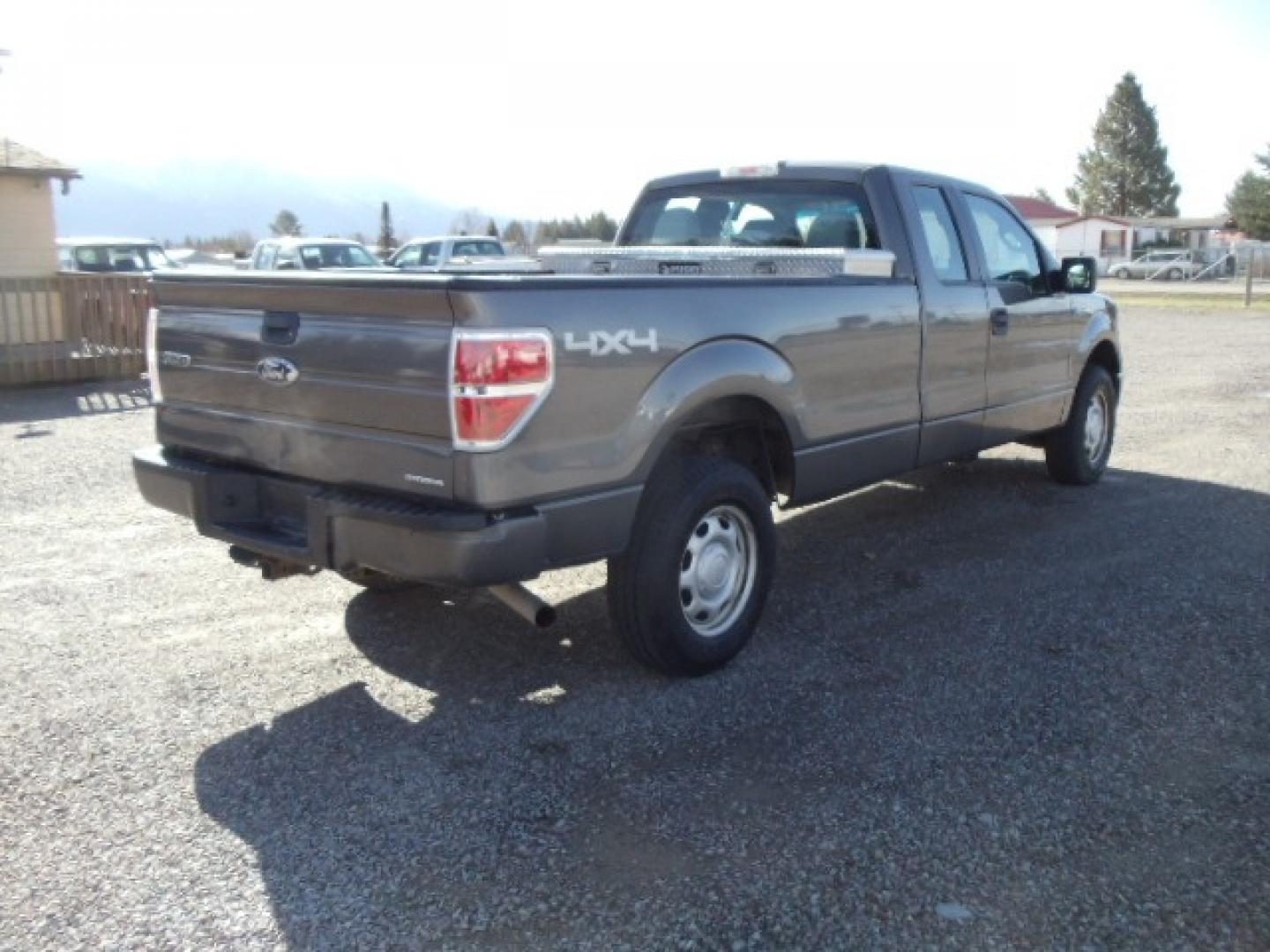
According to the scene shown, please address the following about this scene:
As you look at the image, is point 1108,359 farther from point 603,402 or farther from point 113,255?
point 113,255

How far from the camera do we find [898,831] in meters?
3.45

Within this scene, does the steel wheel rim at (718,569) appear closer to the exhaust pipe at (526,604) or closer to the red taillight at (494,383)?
the exhaust pipe at (526,604)

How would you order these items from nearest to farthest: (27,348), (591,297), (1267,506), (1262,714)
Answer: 1. (591,297)
2. (1262,714)
3. (1267,506)
4. (27,348)

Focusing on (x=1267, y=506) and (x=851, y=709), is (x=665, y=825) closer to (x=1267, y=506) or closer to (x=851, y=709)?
(x=851, y=709)

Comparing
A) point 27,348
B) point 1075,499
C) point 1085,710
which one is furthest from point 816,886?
point 27,348

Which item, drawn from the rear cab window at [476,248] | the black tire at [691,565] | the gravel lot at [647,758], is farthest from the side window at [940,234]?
the rear cab window at [476,248]

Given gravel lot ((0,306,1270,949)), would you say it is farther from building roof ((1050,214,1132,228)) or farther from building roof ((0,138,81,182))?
building roof ((1050,214,1132,228))

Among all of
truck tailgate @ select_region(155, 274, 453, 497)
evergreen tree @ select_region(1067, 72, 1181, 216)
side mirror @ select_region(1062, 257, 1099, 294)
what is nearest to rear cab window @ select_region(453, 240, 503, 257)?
side mirror @ select_region(1062, 257, 1099, 294)

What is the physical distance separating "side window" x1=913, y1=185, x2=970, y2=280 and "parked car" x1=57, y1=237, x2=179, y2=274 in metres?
18.8

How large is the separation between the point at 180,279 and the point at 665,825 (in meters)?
2.80

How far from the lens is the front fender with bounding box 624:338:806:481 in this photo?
4172 millimetres

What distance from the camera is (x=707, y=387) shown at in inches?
172

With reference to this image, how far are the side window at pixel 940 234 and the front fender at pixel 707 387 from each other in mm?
1585

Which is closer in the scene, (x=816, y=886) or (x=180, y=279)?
(x=816, y=886)
